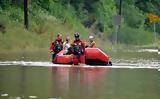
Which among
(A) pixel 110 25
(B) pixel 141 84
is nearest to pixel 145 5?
(A) pixel 110 25

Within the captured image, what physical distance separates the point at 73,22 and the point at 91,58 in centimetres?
3960

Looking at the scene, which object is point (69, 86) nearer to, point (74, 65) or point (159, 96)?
point (159, 96)

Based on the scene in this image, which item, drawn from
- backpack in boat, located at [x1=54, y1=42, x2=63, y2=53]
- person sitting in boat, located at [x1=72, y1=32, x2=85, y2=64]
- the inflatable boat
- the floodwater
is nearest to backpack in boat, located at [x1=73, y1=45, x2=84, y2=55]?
person sitting in boat, located at [x1=72, y1=32, x2=85, y2=64]

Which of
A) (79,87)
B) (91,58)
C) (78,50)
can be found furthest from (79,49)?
(79,87)

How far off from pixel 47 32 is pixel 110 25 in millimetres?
23942

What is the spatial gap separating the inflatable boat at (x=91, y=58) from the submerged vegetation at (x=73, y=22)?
16225 mm

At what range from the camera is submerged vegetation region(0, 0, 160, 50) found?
55500mm

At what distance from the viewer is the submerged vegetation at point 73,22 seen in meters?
55.5

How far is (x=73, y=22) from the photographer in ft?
242

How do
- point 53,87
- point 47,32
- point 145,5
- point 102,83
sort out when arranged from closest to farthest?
point 53,87 → point 102,83 → point 47,32 → point 145,5

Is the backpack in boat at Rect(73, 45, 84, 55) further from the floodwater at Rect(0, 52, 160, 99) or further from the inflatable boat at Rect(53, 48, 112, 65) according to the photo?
the floodwater at Rect(0, 52, 160, 99)

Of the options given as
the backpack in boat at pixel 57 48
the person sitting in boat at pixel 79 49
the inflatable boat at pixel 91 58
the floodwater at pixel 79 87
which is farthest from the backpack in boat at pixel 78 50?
the floodwater at pixel 79 87

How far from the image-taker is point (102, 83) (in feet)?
68.7

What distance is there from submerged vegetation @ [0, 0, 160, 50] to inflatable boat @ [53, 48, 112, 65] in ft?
53.2
